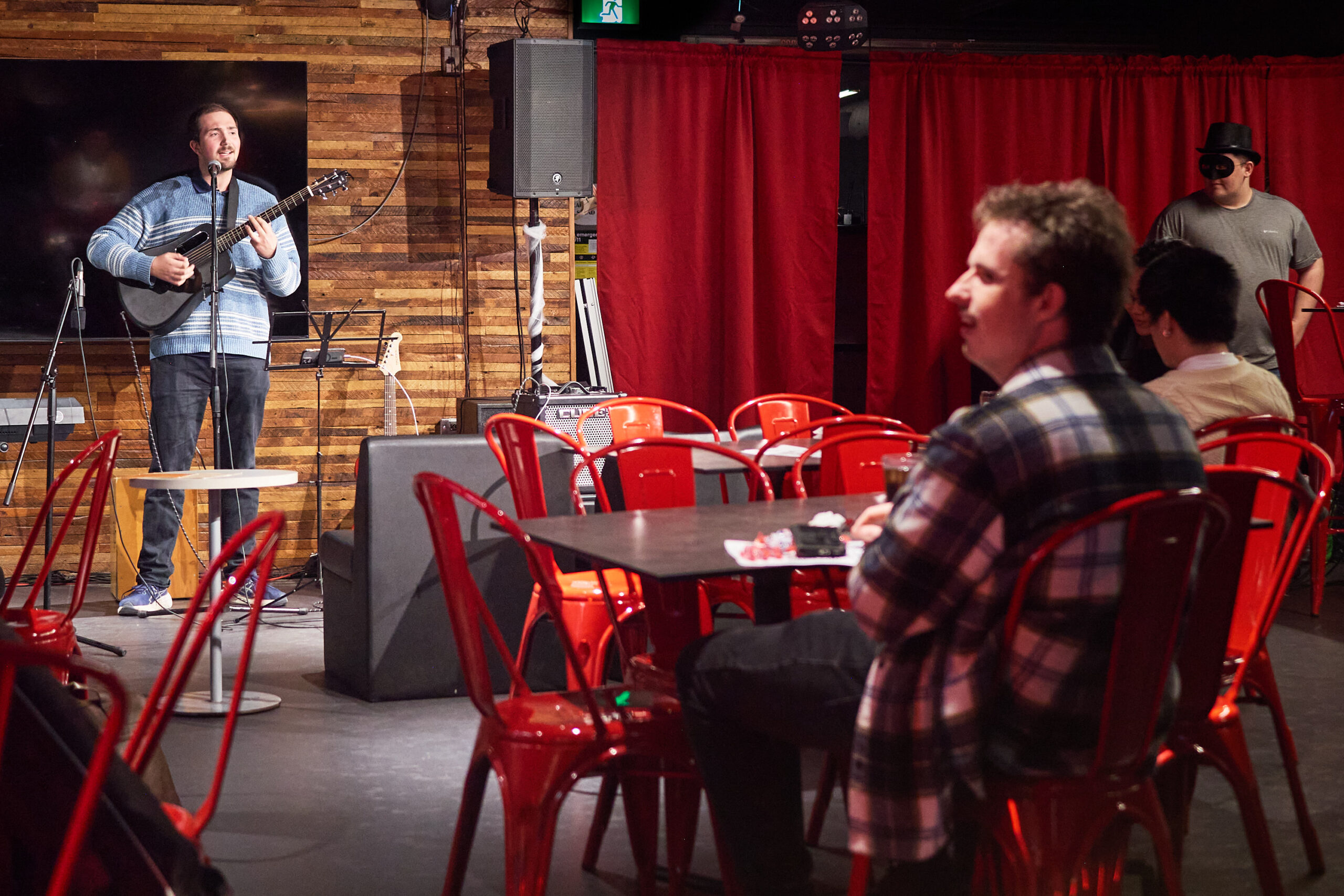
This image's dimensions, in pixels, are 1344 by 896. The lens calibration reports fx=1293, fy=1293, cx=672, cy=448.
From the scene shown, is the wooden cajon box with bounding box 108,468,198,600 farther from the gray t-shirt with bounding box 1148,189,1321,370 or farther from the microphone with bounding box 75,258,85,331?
the gray t-shirt with bounding box 1148,189,1321,370

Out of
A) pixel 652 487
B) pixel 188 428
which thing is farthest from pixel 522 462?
pixel 188 428

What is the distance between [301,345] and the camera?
6105 mm

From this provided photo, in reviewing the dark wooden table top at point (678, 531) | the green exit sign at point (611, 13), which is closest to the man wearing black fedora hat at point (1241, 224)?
the green exit sign at point (611, 13)

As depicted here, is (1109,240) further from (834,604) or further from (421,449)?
(421,449)

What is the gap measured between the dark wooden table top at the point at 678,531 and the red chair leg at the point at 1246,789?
0.69 m

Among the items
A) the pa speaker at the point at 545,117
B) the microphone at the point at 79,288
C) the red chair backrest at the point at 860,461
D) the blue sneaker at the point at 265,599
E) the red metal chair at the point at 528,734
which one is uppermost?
the pa speaker at the point at 545,117

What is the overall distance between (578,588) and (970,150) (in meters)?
4.20

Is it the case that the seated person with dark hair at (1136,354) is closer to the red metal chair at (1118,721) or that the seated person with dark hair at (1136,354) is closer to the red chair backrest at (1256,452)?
the red chair backrest at (1256,452)

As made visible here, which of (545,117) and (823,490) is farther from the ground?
(545,117)

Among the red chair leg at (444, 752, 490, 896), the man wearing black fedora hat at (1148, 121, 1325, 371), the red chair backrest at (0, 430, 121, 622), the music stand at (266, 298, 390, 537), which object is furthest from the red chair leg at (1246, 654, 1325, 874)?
the music stand at (266, 298, 390, 537)

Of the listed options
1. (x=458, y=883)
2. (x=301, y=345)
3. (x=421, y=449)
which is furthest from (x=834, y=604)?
(x=301, y=345)

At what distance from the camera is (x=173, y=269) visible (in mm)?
5328

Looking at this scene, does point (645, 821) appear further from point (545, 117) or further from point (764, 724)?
point (545, 117)

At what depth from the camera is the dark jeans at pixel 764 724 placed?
1.68 m
